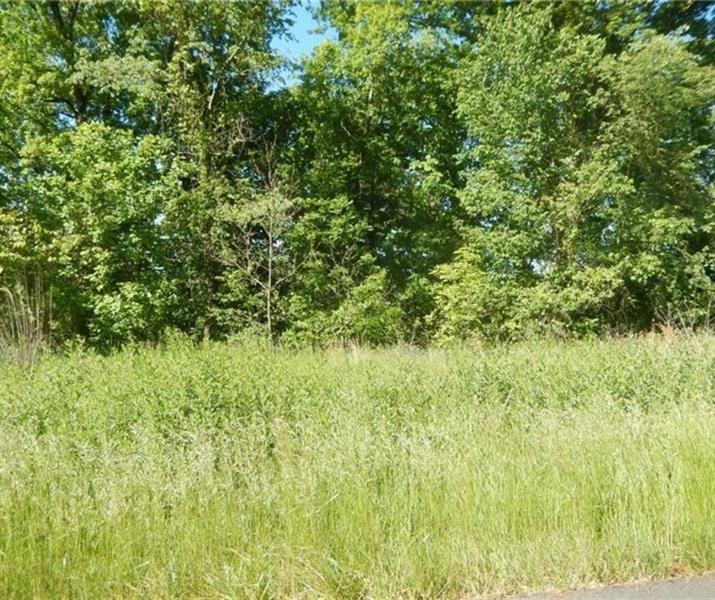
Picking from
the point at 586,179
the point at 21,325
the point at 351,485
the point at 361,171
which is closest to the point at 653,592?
the point at 351,485

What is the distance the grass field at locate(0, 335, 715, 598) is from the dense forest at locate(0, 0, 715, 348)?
7139 mm

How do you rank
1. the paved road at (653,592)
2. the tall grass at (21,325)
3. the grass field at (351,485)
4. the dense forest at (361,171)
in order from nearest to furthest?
the paved road at (653,592) → the grass field at (351,485) → the tall grass at (21,325) → the dense forest at (361,171)

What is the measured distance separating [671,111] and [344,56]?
10.2 metres

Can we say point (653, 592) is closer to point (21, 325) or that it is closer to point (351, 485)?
point (351, 485)

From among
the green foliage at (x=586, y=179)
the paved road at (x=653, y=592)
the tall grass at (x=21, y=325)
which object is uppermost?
the green foliage at (x=586, y=179)

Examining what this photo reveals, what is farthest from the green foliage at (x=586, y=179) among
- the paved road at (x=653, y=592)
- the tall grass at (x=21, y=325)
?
the tall grass at (x=21, y=325)

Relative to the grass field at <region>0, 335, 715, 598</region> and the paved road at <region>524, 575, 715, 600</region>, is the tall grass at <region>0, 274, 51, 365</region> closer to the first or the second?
the grass field at <region>0, 335, 715, 598</region>

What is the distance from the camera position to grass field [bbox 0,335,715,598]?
240cm

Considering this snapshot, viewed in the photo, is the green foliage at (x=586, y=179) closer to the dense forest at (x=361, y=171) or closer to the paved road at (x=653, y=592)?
the dense forest at (x=361, y=171)

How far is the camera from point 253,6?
548 inches

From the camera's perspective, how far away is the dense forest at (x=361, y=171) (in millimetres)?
11531

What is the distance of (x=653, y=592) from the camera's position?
7.41ft

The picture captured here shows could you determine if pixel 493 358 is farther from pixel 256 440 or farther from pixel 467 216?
pixel 467 216

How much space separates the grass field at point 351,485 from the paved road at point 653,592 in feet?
0.25
